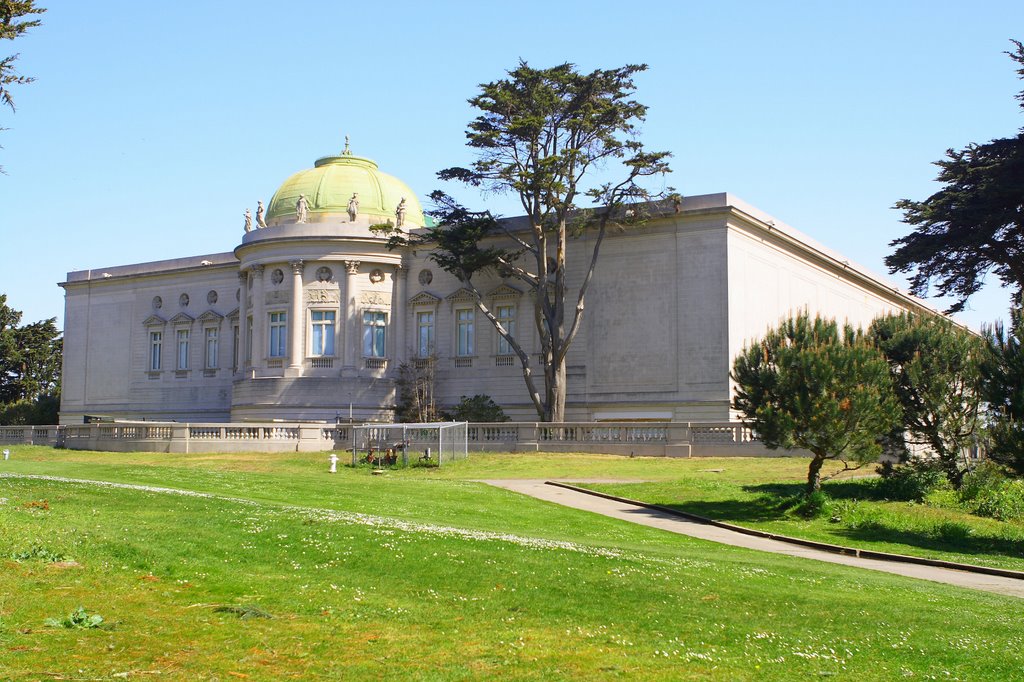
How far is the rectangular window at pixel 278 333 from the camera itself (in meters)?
65.7

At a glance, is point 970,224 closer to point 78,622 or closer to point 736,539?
point 736,539

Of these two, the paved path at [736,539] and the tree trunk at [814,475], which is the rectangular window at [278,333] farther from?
the tree trunk at [814,475]

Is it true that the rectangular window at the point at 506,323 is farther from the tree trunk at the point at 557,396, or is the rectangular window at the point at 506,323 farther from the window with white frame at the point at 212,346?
the window with white frame at the point at 212,346

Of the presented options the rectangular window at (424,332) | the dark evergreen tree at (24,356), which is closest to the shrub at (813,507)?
the rectangular window at (424,332)

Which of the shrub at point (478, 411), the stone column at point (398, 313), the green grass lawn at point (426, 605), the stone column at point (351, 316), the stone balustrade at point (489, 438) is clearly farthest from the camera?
the stone column at point (398, 313)

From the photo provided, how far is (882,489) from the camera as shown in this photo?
3300cm

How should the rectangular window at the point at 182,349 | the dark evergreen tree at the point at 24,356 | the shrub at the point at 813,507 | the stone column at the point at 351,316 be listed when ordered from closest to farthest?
the shrub at the point at 813,507 < the stone column at the point at 351,316 < the rectangular window at the point at 182,349 < the dark evergreen tree at the point at 24,356

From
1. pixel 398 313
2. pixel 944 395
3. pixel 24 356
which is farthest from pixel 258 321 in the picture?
pixel 944 395

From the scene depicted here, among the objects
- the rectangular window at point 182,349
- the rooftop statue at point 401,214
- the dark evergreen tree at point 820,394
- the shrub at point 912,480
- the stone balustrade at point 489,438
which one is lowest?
the shrub at point 912,480

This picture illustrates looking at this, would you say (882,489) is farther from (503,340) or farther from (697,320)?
(503,340)

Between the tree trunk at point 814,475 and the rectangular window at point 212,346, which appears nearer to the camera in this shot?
the tree trunk at point 814,475

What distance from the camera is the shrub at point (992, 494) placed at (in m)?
30.5

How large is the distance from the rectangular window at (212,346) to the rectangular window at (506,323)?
22.8m

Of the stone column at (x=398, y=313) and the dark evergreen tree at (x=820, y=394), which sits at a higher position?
the stone column at (x=398, y=313)
